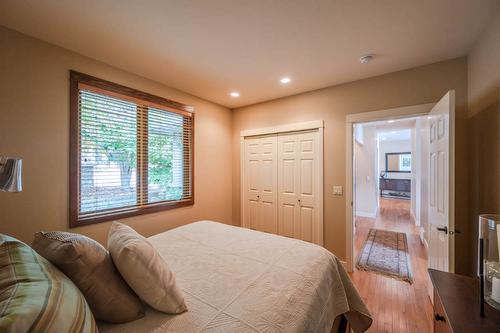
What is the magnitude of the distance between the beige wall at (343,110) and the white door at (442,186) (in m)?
0.22

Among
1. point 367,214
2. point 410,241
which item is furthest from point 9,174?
point 367,214

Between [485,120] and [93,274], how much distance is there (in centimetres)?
294

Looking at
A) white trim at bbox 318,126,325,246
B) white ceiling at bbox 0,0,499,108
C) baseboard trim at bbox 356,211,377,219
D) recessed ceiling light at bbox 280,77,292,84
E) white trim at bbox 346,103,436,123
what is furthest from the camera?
baseboard trim at bbox 356,211,377,219

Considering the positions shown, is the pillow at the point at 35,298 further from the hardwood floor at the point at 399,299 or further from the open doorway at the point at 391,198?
the open doorway at the point at 391,198

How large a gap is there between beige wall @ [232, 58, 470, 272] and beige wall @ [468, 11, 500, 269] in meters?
0.10

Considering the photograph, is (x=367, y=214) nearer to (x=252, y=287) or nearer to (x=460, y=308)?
(x=460, y=308)

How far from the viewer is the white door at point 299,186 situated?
3.15 metres

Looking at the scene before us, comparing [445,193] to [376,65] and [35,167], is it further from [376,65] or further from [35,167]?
[35,167]

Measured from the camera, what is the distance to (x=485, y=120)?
5.95ft

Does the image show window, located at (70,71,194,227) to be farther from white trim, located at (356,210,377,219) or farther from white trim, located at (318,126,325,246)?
white trim, located at (356,210,377,219)

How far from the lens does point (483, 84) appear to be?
1.83 meters

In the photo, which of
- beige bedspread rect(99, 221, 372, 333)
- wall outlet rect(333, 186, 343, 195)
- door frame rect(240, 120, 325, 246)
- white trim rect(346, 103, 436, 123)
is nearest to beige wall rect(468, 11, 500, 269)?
white trim rect(346, 103, 436, 123)

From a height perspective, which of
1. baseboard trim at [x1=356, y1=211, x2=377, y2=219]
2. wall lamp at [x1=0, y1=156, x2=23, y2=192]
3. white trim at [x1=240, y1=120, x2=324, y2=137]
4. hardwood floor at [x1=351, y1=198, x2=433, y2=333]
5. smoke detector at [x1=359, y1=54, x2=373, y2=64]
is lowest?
hardwood floor at [x1=351, y1=198, x2=433, y2=333]

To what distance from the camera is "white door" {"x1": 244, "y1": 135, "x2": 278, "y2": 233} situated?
3602mm
